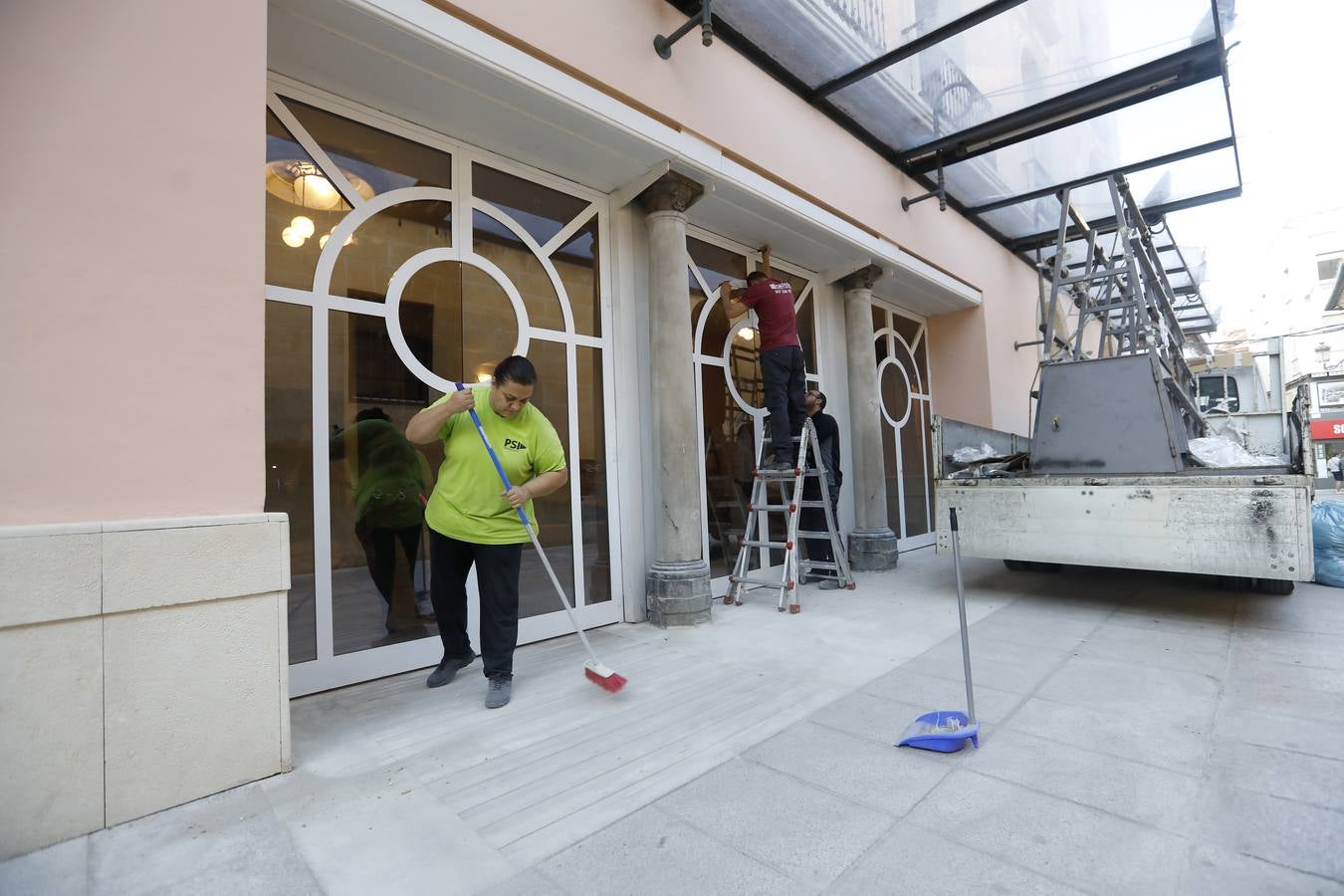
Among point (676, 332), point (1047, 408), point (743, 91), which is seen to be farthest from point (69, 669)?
point (1047, 408)

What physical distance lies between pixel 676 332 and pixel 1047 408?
10.8 feet

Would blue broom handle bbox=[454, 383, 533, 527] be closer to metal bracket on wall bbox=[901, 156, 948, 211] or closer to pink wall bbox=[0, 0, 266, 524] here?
pink wall bbox=[0, 0, 266, 524]

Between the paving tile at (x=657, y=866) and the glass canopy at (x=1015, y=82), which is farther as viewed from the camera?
the glass canopy at (x=1015, y=82)

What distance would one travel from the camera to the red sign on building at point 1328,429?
2872cm

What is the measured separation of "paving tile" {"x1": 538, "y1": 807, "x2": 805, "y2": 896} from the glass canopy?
212 inches

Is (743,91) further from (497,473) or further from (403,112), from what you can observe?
(497,473)

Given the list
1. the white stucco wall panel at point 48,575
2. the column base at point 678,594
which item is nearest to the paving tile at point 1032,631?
the column base at point 678,594

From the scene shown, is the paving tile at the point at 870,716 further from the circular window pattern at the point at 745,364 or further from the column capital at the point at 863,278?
the column capital at the point at 863,278

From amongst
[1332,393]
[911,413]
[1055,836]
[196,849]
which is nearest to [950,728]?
[1055,836]

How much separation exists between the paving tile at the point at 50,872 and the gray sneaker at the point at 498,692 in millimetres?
1493

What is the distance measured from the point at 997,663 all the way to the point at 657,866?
2.68m

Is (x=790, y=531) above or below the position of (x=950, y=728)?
above

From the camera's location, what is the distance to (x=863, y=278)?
717 centimetres

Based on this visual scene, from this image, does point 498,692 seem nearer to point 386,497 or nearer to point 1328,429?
point 386,497
